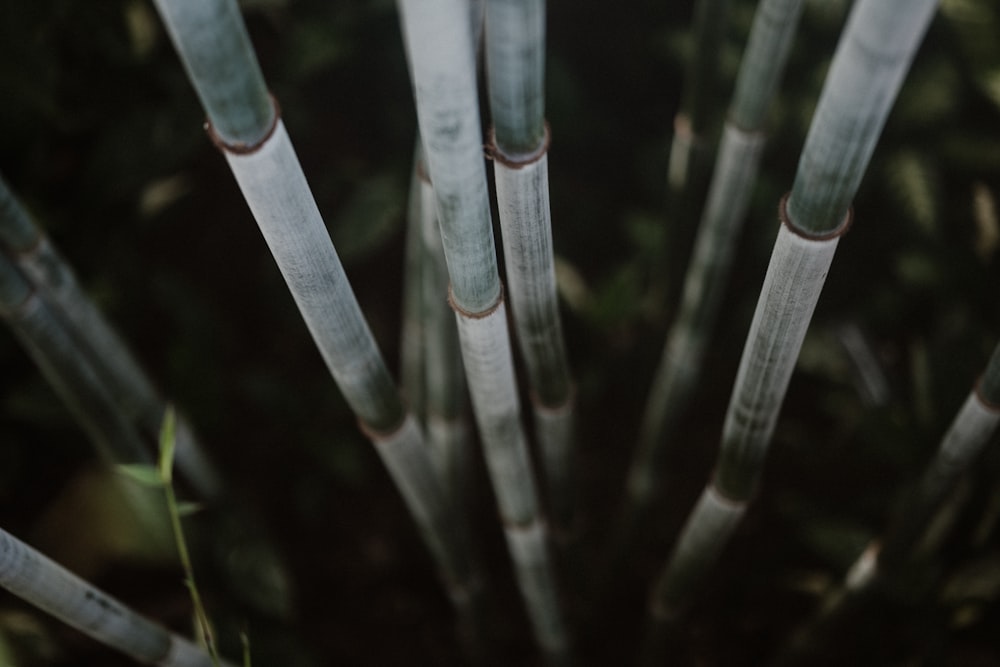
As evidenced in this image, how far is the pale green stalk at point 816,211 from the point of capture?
1.13 feet

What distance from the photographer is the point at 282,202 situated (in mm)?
424

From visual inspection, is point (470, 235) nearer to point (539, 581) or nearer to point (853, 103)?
point (853, 103)

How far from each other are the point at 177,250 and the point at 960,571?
1.04 metres

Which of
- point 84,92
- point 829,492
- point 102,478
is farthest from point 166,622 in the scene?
point 829,492

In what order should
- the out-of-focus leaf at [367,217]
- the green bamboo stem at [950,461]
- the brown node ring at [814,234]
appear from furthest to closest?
the out-of-focus leaf at [367,217], the green bamboo stem at [950,461], the brown node ring at [814,234]

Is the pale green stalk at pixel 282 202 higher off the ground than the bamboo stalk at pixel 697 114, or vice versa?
the bamboo stalk at pixel 697 114

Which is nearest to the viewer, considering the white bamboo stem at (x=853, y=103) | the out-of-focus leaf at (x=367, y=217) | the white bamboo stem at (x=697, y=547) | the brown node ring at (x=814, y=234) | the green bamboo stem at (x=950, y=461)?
the white bamboo stem at (x=853, y=103)

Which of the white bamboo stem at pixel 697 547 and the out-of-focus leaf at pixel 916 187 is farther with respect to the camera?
the out-of-focus leaf at pixel 916 187

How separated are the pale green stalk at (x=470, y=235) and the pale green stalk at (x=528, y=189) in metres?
0.02

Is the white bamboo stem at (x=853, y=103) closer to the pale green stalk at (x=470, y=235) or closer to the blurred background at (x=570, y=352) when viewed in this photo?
the pale green stalk at (x=470, y=235)

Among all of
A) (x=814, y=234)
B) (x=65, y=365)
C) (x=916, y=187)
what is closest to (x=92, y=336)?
(x=65, y=365)

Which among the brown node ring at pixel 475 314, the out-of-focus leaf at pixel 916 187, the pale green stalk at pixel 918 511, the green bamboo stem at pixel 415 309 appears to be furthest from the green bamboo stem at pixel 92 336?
the out-of-focus leaf at pixel 916 187

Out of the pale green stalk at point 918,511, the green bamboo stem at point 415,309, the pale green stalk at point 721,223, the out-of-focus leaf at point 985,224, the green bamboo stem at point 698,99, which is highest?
the out-of-focus leaf at point 985,224

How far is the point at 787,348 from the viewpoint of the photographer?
1.68 ft
